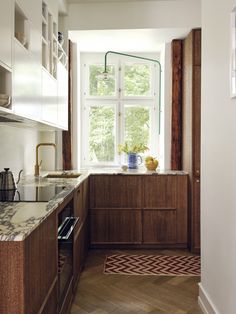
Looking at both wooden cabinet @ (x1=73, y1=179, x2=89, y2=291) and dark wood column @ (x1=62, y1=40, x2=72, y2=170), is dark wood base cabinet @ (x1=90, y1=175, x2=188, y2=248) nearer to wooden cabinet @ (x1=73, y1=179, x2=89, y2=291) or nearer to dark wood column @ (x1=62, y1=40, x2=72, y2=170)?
dark wood column @ (x1=62, y1=40, x2=72, y2=170)

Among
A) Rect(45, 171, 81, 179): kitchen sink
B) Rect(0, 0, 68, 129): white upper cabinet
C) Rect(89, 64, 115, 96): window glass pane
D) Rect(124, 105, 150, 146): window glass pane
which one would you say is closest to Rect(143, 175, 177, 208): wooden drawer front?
Rect(45, 171, 81, 179): kitchen sink

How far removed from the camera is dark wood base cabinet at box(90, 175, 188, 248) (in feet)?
12.4

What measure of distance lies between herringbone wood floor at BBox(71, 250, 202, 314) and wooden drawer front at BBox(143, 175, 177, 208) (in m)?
0.95

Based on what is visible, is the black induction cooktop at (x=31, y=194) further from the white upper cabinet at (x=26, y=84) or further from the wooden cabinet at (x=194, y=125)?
the wooden cabinet at (x=194, y=125)

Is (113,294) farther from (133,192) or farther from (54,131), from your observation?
(54,131)

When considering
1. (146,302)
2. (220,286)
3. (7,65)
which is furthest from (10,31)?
(146,302)

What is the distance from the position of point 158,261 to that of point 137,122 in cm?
192

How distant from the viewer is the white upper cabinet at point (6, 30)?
1.64 meters

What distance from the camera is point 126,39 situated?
158 inches

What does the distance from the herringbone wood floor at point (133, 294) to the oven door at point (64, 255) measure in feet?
1.30

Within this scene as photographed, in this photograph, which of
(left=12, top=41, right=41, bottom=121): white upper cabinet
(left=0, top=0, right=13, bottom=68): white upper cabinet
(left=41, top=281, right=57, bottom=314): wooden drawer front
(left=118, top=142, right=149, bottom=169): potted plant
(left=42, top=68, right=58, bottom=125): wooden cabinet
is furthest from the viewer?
(left=118, top=142, right=149, bottom=169): potted plant

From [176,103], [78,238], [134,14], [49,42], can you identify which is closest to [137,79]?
[176,103]

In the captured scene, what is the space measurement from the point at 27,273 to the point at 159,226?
8.90 feet

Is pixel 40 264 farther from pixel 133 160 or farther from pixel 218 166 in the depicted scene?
pixel 133 160
